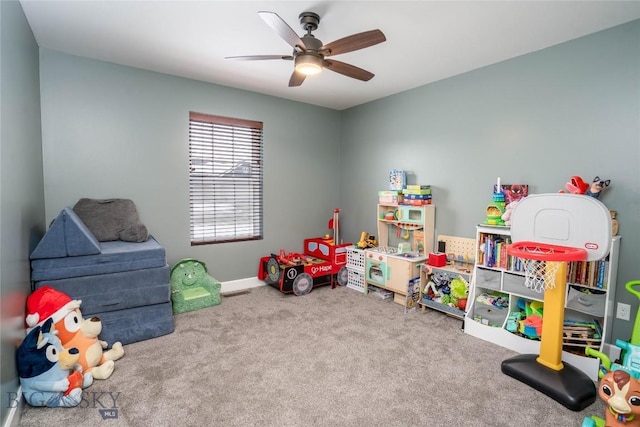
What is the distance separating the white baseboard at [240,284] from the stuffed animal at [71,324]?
1.70 meters

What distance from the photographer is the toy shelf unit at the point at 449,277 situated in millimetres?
3064

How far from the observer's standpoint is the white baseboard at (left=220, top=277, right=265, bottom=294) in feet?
12.9

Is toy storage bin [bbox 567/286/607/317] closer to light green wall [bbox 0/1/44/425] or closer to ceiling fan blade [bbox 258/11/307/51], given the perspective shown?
ceiling fan blade [bbox 258/11/307/51]

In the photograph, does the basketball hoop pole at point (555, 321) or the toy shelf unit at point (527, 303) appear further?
the toy shelf unit at point (527, 303)

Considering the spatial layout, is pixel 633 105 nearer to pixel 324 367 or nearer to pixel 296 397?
pixel 324 367

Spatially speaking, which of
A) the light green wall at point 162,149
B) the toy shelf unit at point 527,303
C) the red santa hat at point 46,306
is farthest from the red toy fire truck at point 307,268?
the red santa hat at point 46,306

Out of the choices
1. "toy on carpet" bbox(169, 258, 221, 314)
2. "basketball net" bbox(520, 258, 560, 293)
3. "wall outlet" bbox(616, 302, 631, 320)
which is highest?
"basketball net" bbox(520, 258, 560, 293)

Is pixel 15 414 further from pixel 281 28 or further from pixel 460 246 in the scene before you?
pixel 460 246

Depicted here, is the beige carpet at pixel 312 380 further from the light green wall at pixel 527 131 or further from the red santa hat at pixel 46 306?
the light green wall at pixel 527 131

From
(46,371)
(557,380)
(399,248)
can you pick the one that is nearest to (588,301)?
(557,380)

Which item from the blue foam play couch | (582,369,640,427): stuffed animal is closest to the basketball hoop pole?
(582,369,640,427): stuffed animal

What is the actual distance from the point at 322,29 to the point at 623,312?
3132mm

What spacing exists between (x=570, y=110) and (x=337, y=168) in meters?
2.97

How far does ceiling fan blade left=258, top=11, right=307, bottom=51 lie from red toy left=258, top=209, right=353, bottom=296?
8.02 feet
